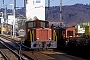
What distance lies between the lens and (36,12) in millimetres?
123938

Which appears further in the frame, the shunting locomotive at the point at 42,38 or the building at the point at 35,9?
the building at the point at 35,9

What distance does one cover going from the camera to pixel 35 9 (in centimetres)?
12581

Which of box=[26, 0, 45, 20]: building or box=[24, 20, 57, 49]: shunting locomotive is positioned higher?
box=[26, 0, 45, 20]: building

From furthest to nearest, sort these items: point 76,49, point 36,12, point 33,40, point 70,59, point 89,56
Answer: point 36,12, point 33,40, point 76,49, point 89,56, point 70,59

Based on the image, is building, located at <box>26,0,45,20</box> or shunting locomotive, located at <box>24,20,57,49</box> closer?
shunting locomotive, located at <box>24,20,57,49</box>

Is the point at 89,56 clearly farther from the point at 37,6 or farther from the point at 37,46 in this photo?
the point at 37,6

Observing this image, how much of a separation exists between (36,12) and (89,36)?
328 ft

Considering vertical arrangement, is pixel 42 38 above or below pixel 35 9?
below

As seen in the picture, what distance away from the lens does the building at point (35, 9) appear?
123 m

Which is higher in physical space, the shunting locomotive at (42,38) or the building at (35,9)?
the building at (35,9)

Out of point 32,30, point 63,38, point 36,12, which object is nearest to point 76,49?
point 32,30

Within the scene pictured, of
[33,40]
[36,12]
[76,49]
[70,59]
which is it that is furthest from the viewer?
[36,12]

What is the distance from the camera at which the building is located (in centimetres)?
12306

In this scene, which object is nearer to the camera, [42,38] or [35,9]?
[42,38]
